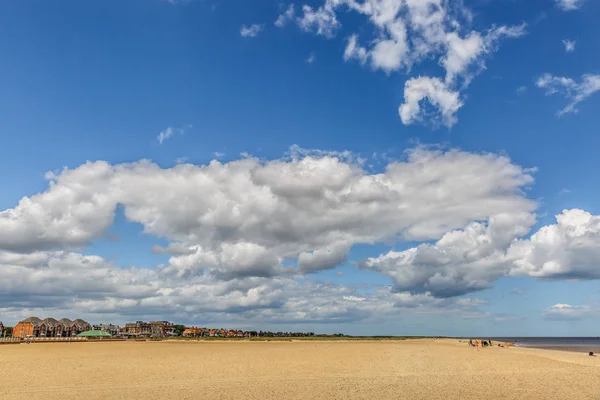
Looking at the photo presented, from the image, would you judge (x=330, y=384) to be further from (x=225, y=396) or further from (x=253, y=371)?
(x=253, y=371)

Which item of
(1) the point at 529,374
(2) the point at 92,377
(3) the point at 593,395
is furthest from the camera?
(1) the point at 529,374

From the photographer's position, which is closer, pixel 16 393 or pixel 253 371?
pixel 16 393

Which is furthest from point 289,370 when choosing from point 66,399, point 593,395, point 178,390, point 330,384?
point 593,395

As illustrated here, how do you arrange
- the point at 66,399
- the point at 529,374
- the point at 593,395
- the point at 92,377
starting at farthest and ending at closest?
the point at 529,374 → the point at 92,377 → the point at 593,395 → the point at 66,399

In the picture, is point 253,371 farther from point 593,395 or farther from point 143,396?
point 593,395

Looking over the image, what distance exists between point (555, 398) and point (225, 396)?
662 inches

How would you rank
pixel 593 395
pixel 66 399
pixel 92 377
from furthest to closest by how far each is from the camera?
pixel 92 377 → pixel 593 395 → pixel 66 399

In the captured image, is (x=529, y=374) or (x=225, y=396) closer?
(x=225, y=396)

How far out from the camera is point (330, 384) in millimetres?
26609

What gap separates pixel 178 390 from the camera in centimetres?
2438

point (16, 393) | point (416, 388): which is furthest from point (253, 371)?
point (16, 393)

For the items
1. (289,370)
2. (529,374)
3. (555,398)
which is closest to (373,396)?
(555,398)

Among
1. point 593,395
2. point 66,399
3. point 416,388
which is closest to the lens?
point 66,399

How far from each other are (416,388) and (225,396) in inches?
436
